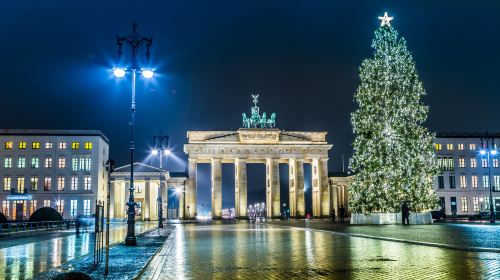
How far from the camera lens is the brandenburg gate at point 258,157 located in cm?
9825

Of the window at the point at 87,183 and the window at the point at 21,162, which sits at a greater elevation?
the window at the point at 21,162

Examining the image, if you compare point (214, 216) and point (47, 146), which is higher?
point (47, 146)

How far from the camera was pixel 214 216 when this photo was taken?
96.8 meters

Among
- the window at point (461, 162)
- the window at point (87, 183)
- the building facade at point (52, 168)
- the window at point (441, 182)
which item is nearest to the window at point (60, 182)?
the building facade at point (52, 168)

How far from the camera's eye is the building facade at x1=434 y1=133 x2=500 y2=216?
100 metres

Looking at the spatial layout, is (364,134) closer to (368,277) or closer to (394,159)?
(394,159)

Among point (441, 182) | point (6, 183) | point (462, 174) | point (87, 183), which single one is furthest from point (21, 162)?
point (462, 174)

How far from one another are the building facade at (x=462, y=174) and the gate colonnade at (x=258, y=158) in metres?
21.3

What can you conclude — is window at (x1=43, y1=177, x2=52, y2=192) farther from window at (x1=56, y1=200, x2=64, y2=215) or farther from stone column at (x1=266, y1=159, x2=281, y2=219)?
stone column at (x1=266, y1=159, x2=281, y2=219)

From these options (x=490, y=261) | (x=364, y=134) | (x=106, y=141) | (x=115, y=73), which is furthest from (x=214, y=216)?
(x=490, y=261)

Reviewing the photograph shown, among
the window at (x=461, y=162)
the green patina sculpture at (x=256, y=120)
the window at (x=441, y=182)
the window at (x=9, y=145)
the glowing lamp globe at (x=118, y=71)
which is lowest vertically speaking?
the window at (x=441, y=182)

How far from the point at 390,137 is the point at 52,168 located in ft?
227

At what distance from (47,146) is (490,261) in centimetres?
9152

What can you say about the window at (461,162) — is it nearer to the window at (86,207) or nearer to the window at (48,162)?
the window at (86,207)
